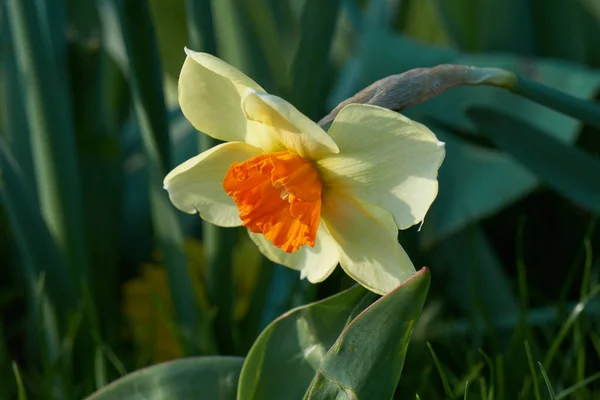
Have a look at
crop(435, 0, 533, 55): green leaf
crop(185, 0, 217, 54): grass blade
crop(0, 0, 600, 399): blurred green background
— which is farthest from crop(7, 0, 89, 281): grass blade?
crop(435, 0, 533, 55): green leaf

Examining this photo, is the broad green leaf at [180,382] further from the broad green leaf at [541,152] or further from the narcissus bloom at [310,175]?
the broad green leaf at [541,152]

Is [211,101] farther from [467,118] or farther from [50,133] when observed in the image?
[467,118]

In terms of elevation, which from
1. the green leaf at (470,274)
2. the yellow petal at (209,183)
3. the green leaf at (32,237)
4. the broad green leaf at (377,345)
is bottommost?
the green leaf at (470,274)

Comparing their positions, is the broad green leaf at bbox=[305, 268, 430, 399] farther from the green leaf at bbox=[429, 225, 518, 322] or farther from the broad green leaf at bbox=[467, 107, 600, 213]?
the green leaf at bbox=[429, 225, 518, 322]

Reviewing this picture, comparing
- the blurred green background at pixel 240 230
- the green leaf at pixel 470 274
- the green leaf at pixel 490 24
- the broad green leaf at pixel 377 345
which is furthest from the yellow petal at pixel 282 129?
the green leaf at pixel 490 24

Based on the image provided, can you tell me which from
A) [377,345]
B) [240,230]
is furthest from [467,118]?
[377,345]

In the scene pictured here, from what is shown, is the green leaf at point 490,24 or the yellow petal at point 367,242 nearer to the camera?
the yellow petal at point 367,242
